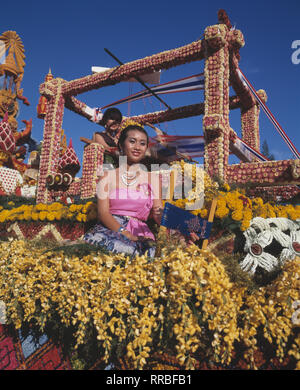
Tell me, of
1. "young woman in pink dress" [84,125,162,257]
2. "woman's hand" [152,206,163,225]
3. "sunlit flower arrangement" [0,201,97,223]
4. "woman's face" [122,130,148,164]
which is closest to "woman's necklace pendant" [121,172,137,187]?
"young woman in pink dress" [84,125,162,257]

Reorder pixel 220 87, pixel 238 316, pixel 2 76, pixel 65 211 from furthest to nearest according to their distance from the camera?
1. pixel 2 76
2. pixel 220 87
3. pixel 65 211
4. pixel 238 316

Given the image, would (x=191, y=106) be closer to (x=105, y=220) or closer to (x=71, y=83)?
(x=71, y=83)

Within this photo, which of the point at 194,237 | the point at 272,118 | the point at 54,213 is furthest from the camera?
the point at 272,118

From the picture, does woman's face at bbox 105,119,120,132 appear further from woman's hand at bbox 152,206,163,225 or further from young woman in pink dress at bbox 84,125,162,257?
woman's hand at bbox 152,206,163,225

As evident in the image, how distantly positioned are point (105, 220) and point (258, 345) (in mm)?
1569

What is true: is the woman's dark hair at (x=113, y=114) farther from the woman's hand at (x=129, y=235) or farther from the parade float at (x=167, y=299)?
the woman's hand at (x=129, y=235)

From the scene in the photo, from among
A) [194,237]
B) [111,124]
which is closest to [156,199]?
[194,237]

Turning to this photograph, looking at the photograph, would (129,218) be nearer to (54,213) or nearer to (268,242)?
(268,242)

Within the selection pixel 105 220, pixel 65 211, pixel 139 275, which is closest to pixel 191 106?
pixel 65 211

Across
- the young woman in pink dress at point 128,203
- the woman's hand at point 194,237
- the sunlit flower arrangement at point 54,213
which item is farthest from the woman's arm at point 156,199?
the sunlit flower arrangement at point 54,213

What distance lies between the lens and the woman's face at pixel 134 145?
110 inches

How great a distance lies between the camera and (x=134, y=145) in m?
2.78

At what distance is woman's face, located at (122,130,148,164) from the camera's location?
2.78 m
